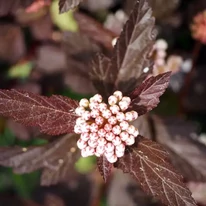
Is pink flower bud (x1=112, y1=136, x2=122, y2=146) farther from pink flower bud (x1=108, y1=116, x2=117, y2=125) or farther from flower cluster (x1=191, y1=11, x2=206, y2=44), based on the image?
flower cluster (x1=191, y1=11, x2=206, y2=44)

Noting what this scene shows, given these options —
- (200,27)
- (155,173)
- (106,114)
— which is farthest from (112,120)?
(200,27)

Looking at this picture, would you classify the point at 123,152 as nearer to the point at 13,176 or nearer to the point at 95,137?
the point at 95,137

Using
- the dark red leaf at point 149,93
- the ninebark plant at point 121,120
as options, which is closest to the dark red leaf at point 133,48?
the ninebark plant at point 121,120

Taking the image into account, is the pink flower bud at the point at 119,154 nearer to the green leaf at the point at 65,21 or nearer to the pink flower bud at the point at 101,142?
the pink flower bud at the point at 101,142

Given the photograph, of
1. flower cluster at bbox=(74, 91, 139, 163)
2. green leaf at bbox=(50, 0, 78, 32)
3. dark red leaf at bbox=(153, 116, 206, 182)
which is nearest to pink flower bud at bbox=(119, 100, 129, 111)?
flower cluster at bbox=(74, 91, 139, 163)

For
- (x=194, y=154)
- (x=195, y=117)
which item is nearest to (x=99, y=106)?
(x=194, y=154)
